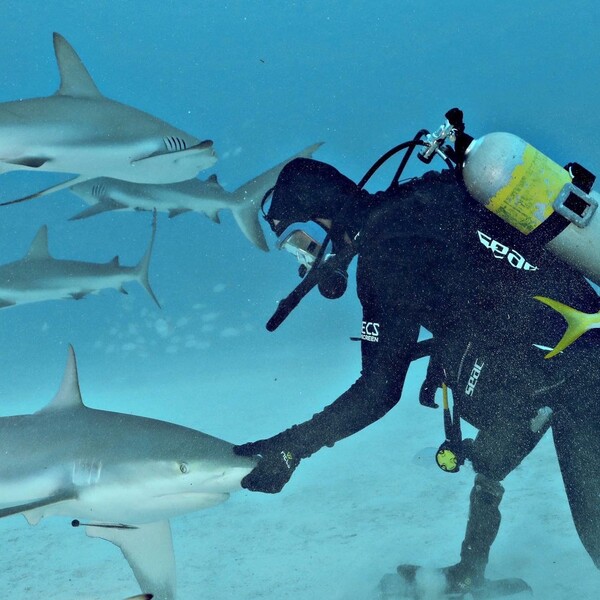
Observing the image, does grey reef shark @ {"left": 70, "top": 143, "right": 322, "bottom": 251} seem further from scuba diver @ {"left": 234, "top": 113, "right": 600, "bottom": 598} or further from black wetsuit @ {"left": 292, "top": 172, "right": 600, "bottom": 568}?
black wetsuit @ {"left": 292, "top": 172, "right": 600, "bottom": 568}

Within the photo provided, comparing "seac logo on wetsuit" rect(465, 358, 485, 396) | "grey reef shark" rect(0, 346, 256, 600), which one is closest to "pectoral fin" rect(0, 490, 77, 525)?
"grey reef shark" rect(0, 346, 256, 600)

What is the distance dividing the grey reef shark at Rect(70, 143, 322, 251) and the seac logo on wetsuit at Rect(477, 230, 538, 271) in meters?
4.28

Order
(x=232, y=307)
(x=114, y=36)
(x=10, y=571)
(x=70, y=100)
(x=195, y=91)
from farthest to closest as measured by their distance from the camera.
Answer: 1. (x=195, y=91)
2. (x=114, y=36)
3. (x=232, y=307)
4. (x=10, y=571)
5. (x=70, y=100)

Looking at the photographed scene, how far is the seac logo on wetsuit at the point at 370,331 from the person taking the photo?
111 inches

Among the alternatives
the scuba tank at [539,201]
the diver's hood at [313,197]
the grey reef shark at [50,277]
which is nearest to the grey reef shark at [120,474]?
the diver's hood at [313,197]

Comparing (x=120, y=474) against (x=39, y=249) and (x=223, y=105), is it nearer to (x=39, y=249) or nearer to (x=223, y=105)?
(x=39, y=249)

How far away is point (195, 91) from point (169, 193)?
126 feet

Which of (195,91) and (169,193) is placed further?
(195,91)

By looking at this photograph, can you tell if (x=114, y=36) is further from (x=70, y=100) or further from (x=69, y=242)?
(x=70, y=100)

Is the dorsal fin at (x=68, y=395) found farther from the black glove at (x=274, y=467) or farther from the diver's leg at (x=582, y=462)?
the diver's leg at (x=582, y=462)

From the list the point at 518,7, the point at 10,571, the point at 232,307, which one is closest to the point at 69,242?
the point at 232,307

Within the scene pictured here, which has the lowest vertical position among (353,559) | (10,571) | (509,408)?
(353,559)

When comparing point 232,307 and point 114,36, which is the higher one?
point 114,36

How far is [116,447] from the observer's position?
325 cm
